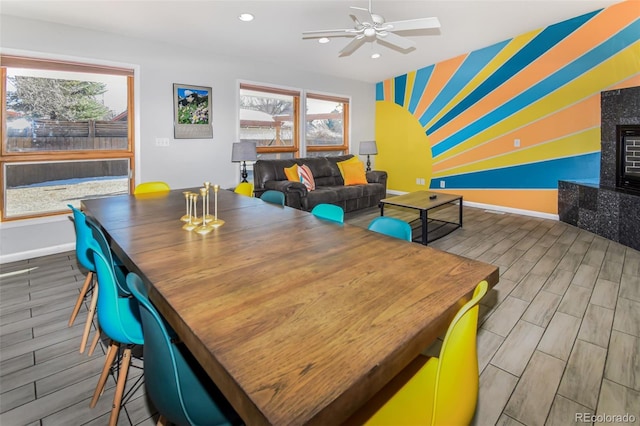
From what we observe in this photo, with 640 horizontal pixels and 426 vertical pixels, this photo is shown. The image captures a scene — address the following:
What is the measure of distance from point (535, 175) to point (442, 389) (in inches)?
219

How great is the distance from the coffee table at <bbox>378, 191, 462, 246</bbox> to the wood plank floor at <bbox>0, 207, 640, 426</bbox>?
615 mm

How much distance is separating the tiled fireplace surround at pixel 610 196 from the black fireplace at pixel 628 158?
60 mm

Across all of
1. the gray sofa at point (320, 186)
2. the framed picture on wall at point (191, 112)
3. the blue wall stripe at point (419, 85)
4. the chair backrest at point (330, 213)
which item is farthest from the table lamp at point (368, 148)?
the chair backrest at point (330, 213)

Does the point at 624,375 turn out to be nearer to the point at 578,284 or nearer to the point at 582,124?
the point at 578,284

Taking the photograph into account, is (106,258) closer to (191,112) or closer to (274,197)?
(274,197)

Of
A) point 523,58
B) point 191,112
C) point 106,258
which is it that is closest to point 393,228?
point 106,258

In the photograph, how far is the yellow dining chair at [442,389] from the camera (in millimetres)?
835

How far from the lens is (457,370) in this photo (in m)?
0.88

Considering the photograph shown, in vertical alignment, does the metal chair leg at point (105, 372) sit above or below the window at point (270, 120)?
below

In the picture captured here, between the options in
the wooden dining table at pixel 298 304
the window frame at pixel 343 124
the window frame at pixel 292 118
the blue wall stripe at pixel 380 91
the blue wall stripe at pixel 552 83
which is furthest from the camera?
the blue wall stripe at pixel 380 91

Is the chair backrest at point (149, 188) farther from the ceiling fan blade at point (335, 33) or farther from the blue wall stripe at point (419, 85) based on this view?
the blue wall stripe at point (419, 85)

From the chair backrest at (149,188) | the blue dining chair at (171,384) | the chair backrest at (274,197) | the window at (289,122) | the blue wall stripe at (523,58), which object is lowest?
the blue dining chair at (171,384)

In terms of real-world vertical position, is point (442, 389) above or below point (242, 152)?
below

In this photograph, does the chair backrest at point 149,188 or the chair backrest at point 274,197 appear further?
the chair backrest at point 149,188
